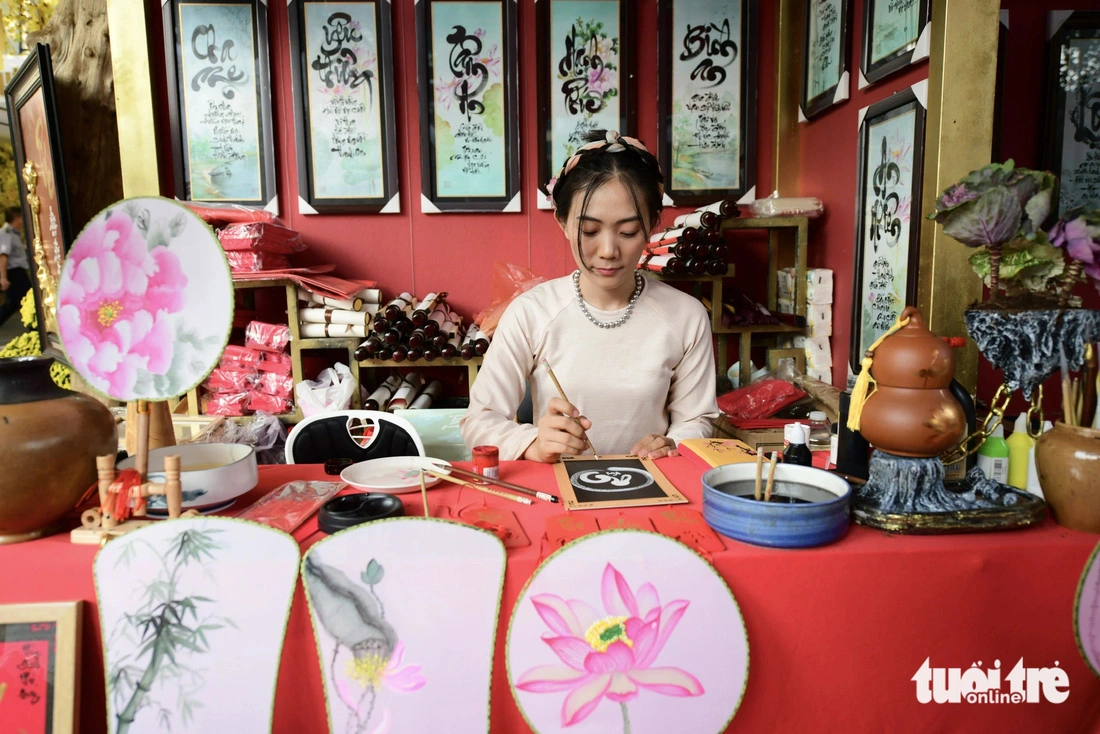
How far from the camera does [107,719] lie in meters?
0.98

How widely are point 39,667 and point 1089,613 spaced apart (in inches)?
63.6

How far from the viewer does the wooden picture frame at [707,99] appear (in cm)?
333

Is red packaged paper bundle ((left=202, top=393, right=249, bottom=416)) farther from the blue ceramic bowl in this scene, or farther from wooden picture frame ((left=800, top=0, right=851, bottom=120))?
wooden picture frame ((left=800, top=0, right=851, bottom=120))

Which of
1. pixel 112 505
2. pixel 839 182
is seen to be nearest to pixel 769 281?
pixel 839 182

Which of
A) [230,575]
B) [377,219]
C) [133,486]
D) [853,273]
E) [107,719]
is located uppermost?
[377,219]

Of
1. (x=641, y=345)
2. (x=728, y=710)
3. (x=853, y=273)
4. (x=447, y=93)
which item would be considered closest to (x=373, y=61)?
(x=447, y=93)

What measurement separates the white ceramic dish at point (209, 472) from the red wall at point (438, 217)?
231cm

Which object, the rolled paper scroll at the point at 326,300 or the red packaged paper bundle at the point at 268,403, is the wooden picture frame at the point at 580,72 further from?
the red packaged paper bundle at the point at 268,403

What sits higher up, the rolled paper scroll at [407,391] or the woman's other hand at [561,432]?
the woman's other hand at [561,432]

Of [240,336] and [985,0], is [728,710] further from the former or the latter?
[240,336]

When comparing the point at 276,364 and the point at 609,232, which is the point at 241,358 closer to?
the point at 276,364

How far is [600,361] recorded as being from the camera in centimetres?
195

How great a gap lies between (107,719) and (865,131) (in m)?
2.96

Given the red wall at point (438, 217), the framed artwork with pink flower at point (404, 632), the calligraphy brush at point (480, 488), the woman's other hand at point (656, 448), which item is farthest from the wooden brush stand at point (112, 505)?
the red wall at point (438, 217)
